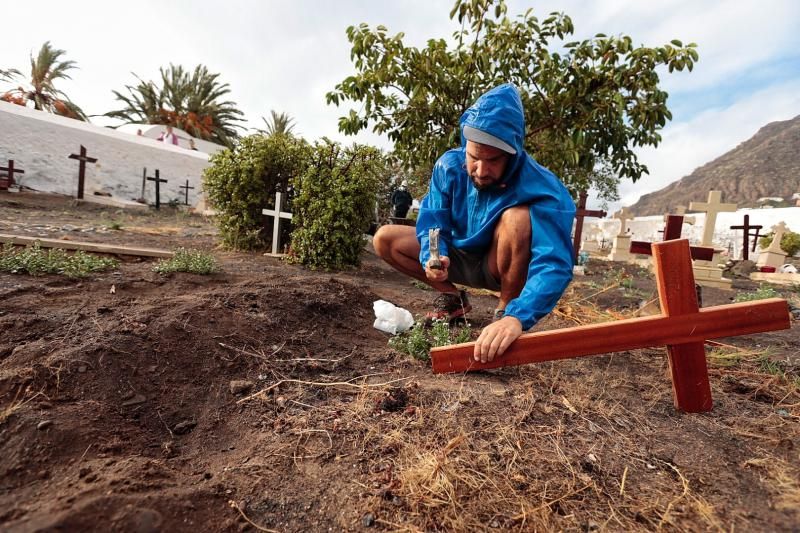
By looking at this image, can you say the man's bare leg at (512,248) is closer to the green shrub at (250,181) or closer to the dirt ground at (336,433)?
the dirt ground at (336,433)

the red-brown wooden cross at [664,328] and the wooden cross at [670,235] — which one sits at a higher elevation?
the wooden cross at [670,235]

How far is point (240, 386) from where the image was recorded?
5.65ft

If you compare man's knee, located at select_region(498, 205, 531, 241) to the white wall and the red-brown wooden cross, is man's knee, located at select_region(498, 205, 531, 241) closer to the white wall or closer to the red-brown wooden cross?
the red-brown wooden cross

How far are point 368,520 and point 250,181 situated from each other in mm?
5093

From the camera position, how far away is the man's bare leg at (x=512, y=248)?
204cm

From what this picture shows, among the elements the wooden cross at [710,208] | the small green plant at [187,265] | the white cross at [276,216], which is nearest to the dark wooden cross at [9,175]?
the white cross at [276,216]

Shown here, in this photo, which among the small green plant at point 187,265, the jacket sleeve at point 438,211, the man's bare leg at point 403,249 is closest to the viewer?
the jacket sleeve at point 438,211

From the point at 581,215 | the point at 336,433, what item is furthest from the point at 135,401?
the point at 581,215

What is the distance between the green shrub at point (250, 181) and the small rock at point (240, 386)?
3954mm

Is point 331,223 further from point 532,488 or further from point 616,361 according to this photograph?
point 532,488

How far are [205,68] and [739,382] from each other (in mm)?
30779

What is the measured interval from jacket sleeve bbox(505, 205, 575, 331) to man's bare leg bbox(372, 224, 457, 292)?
95 cm

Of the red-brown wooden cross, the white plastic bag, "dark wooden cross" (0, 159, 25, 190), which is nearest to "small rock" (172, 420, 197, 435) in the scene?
the red-brown wooden cross

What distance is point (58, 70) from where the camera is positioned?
77.9 feet
